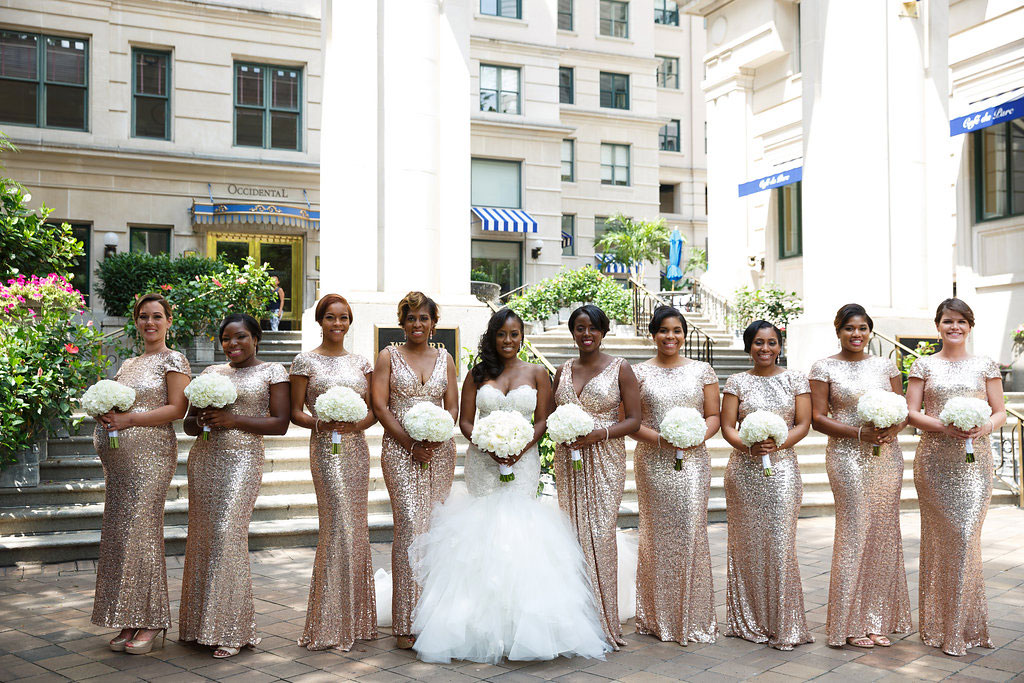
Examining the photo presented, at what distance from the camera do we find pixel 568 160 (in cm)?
3731

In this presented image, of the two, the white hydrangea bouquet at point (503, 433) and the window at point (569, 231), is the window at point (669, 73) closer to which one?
the window at point (569, 231)

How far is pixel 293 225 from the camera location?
2361cm

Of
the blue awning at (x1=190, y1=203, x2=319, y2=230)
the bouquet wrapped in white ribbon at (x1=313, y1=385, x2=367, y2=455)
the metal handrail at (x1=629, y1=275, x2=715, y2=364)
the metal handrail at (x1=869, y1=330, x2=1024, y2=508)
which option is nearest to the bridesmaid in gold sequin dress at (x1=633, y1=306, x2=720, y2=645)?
the bouquet wrapped in white ribbon at (x1=313, y1=385, x2=367, y2=455)

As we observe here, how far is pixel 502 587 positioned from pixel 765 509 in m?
1.93

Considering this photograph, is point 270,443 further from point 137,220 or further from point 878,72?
point 137,220

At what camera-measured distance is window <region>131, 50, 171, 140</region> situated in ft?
74.9

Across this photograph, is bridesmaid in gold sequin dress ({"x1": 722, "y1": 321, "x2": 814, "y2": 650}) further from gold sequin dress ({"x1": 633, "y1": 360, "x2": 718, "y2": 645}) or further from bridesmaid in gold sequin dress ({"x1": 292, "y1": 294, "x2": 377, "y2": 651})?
bridesmaid in gold sequin dress ({"x1": 292, "y1": 294, "x2": 377, "y2": 651})

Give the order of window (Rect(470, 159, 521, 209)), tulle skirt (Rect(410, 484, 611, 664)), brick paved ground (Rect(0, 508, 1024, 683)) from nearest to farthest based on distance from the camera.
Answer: brick paved ground (Rect(0, 508, 1024, 683)) → tulle skirt (Rect(410, 484, 611, 664)) → window (Rect(470, 159, 521, 209))

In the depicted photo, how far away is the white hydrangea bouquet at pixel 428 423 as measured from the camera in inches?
228

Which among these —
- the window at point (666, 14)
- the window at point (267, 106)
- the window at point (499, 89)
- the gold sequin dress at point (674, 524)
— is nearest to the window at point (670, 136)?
the window at point (666, 14)

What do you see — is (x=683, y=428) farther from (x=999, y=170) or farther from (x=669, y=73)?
(x=669, y=73)

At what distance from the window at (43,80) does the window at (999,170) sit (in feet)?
69.5

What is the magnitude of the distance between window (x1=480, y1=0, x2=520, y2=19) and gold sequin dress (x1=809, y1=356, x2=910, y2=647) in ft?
92.7

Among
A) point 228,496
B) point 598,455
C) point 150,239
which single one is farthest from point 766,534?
point 150,239
